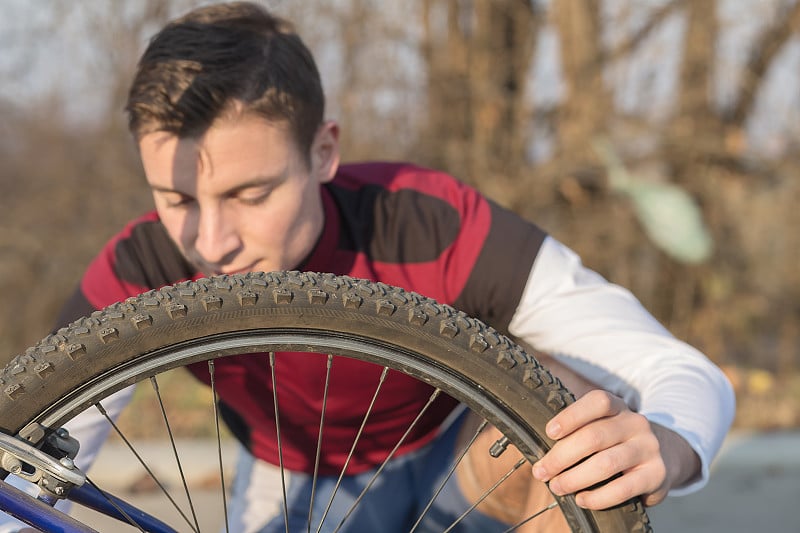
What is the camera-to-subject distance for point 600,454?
106cm

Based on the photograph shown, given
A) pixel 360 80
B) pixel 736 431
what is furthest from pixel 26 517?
pixel 360 80

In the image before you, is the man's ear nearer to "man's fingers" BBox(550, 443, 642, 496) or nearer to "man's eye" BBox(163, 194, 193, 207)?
"man's eye" BBox(163, 194, 193, 207)

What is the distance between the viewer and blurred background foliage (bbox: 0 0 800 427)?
4105mm

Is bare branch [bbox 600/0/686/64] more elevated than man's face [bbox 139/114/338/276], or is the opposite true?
bare branch [bbox 600/0/686/64]

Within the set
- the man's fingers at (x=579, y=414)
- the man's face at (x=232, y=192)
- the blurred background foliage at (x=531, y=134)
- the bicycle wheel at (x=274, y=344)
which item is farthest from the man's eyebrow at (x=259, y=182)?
the blurred background foliage at (x=531, y=134)

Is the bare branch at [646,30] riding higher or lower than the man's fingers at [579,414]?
higher

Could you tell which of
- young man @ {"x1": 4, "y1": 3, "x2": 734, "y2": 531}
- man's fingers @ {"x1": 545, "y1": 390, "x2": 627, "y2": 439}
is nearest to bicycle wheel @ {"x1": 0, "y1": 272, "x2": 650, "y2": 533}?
man's fingers @ {"x1": 545, "y1": 390, "x2": 627, "y2": 439}

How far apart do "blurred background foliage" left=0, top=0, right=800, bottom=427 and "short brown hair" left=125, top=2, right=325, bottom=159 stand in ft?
8.04

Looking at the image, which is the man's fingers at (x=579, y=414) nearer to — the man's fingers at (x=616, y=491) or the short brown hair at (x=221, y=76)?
the man's fingers at (x=616, y=491)

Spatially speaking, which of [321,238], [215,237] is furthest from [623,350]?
[215,237]

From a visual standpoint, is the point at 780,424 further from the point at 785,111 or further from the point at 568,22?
the point at 568,22

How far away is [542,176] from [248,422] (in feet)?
8.41

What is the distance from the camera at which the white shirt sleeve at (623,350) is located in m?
1.27

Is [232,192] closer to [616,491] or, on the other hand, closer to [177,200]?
[177,200]
